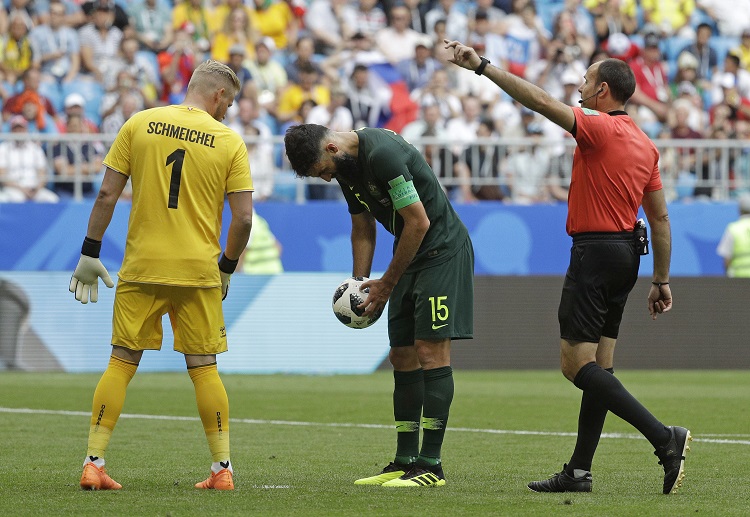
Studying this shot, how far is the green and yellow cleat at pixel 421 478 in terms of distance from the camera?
23.4 ft

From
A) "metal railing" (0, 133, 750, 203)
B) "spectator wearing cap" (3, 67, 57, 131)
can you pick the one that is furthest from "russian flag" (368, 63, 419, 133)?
"spectator wearing cap" (3, 67, 57, 131)

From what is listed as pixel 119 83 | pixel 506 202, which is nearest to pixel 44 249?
pixel 119 83

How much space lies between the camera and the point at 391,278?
707 cm

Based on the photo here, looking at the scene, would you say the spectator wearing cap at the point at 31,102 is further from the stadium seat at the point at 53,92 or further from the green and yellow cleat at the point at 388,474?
the green and yellow cleat at the point at 388,474

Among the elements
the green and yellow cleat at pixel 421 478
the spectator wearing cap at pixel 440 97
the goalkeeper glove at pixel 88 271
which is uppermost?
the spectator wearing cap at pixel 440 97

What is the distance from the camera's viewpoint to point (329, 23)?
72.9 ft

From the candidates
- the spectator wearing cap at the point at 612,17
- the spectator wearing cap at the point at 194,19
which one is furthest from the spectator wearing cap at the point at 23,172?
the spectator wearing cap at the point at 612,17

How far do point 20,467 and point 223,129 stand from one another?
253 centimetres

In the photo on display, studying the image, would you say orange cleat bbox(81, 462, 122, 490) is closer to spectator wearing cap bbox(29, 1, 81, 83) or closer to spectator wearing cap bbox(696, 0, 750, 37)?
spectator wearing cap bbox(29, 1, 81, 83)

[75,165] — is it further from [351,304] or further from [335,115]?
[351,304]

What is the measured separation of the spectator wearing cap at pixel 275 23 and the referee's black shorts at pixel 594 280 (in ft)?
50.6

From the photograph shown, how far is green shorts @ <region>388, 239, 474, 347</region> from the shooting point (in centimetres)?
723

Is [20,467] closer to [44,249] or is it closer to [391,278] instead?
[391,278]

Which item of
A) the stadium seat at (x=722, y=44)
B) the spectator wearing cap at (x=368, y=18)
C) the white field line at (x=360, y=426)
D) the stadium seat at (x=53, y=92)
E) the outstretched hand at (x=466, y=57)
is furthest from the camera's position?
the stadium seat at (x=722, y=44)
